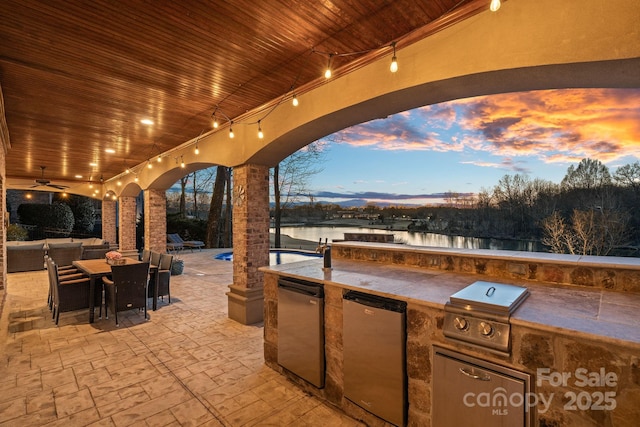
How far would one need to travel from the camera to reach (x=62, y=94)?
369 cm

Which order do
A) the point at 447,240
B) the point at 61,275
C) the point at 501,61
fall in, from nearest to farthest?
the point at 501,61 < the point at 61,275 < the point at 447,240

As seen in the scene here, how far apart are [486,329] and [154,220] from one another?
8078 millimetres

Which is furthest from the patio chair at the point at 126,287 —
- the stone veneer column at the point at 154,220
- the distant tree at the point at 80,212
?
the distant tree at the point at 80,212

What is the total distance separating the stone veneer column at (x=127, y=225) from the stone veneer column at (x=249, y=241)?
726cm

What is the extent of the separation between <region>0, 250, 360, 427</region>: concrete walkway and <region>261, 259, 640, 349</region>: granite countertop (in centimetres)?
111

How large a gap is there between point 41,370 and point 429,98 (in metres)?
4.93

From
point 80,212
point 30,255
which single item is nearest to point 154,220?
point 30,255

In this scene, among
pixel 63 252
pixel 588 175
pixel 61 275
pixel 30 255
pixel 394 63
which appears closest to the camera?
pixel 394 63

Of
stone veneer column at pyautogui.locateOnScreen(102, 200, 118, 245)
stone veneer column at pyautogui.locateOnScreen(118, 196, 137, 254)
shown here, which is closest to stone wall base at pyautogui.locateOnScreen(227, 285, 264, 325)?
stone veneer column at pyautogui.locateOnScreen(118, 196, 137, 254)

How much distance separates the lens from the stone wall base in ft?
14.3

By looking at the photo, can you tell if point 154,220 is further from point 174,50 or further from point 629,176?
point 629,176

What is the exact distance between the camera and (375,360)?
6.94 feet

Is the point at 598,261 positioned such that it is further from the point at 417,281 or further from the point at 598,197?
the point at 598,197

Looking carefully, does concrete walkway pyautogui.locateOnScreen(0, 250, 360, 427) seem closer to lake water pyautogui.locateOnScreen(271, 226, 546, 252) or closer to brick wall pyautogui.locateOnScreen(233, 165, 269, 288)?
brick wall pyautogui.locateOnScreen(233, 165, 269, 288)
